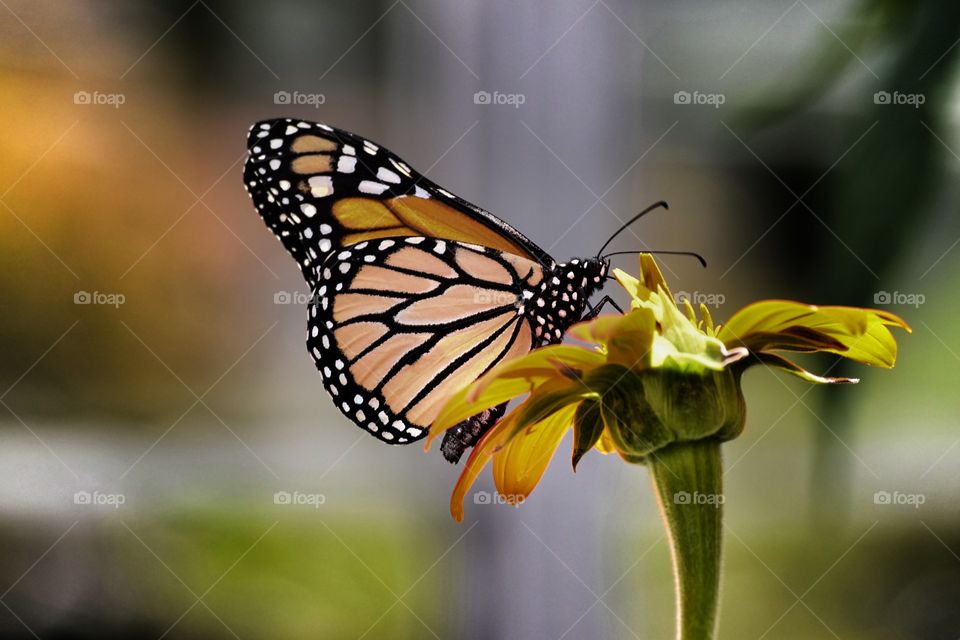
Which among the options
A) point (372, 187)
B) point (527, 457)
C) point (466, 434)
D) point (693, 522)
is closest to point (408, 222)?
point (372, 187)

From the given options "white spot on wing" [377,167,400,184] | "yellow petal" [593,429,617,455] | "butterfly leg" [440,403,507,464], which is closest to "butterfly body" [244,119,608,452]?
"white spot on wing" [377,167,400,184]

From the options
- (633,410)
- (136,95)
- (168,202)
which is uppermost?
(136,95)

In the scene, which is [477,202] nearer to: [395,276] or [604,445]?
[395,276]

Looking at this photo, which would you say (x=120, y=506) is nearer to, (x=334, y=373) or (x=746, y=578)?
(x=334, y=373)

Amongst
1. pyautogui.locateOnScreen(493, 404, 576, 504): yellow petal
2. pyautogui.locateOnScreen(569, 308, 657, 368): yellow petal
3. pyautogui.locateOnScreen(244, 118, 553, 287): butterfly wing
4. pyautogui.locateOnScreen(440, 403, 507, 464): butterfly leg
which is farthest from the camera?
pyautogui.locateOnScreen(244, 118, 553, 287): butterfly wing

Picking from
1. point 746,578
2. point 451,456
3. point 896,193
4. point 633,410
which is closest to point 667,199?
Result: point 896,193

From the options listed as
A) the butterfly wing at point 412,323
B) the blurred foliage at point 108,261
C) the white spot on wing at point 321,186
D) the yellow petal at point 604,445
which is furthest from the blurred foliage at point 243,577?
the yellow petal at point 604,445

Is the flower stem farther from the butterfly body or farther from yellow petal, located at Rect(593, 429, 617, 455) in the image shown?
the butterfly body
